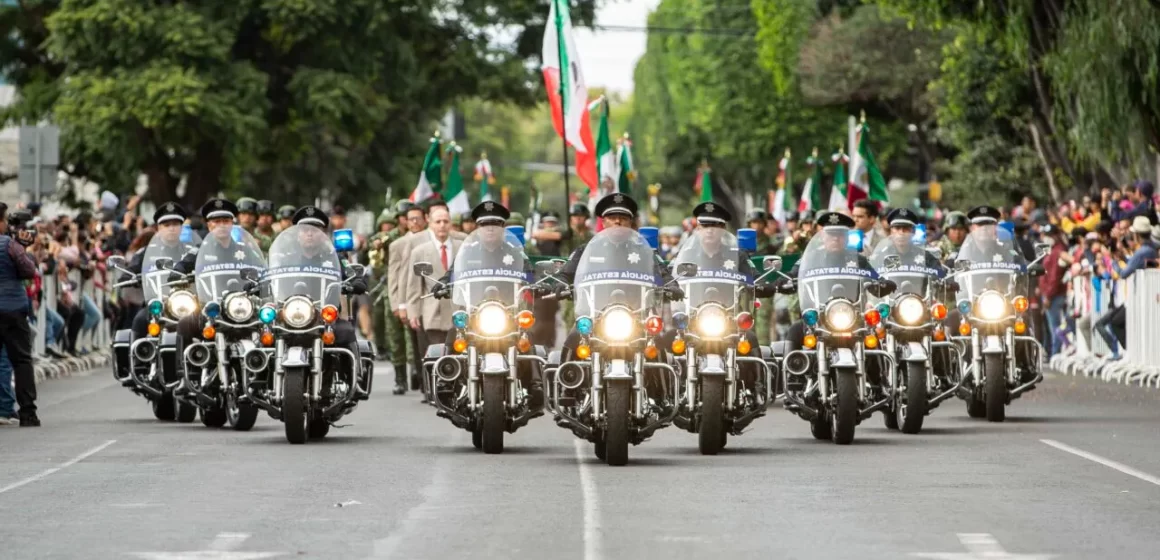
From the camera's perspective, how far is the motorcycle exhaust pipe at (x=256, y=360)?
1825 centimetres

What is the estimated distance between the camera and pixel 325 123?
46.9 metres

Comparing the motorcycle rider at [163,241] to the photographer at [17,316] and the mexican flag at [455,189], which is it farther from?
the mexican flag at [455,189]

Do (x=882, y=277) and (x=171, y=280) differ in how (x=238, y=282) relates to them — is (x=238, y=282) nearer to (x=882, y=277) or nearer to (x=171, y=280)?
(x=171, y=280)

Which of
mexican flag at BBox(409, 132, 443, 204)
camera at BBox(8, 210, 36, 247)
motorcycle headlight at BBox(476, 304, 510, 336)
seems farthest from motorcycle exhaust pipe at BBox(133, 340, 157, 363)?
mexican flag at BBox(409, 132, 443, 204)

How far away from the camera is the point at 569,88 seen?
30703 millimetres

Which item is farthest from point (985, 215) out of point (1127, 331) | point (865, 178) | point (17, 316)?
point (865, 178)

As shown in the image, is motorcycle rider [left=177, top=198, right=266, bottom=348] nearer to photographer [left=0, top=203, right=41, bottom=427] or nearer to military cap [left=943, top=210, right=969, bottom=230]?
photographer [left=0, top=203, right=41, bottom=427]

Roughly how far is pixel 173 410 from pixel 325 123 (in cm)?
2604

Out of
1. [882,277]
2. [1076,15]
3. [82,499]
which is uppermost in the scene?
[1076,15]

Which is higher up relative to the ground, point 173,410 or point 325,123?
point 325,123

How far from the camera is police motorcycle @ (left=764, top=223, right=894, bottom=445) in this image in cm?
1792

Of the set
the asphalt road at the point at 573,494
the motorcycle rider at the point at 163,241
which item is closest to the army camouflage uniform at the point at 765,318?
the asphalt road at the point at 573,494

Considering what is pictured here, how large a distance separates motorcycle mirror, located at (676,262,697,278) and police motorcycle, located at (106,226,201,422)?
495 cm

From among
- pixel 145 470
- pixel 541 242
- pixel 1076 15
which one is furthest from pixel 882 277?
pixel 1076 15
